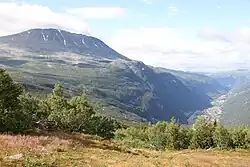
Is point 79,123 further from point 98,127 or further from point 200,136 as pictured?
point 200,136

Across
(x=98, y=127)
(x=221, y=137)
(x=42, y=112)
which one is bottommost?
(x=221, y=137)

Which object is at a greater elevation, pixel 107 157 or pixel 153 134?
pixel 107 157

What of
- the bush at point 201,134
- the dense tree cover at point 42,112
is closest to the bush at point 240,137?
the bush at point 201,134

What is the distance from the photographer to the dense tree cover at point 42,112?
4731 centimetres

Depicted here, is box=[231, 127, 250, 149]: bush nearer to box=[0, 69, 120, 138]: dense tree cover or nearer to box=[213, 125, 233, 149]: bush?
box=[213, 125, 233, 149]: bush

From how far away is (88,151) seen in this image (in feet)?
133

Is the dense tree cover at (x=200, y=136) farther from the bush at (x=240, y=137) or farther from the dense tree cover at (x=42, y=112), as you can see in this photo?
Answer: the dense tree cover at (x=42, y=112)

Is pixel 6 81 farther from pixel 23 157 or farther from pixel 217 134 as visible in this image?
pixel 217 134

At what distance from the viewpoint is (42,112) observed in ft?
343

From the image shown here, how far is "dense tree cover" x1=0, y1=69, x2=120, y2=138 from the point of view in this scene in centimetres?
4731

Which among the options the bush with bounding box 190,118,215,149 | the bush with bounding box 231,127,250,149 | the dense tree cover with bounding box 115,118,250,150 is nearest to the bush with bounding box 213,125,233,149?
the dense tree cover with bounding box 115,118,250,150

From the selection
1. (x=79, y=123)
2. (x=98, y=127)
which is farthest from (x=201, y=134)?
(x=79, y=123)

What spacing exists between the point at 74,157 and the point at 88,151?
19.2 ft

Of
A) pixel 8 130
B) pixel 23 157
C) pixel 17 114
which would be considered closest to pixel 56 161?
pixel 23 157
